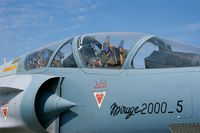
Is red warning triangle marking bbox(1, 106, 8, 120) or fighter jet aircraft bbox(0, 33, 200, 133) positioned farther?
red warning triangle marking bbox(1, 106, 8, 120)

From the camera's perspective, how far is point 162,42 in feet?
22.7

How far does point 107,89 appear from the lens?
6.39 metres

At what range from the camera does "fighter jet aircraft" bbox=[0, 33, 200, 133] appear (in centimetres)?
571

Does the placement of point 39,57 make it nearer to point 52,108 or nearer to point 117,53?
point 52,108

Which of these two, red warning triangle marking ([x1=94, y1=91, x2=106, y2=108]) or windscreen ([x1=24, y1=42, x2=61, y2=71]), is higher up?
windscreen ([x1=24, y1=42, x2=61, y2=71])

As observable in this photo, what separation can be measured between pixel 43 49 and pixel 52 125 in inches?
79.9

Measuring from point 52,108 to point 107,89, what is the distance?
3.59ft

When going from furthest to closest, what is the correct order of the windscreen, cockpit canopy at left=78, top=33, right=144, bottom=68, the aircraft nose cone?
the windscreen < cockpit canopy at left=78, top=33, right=144, bottom=68 < the aircraft nose cone

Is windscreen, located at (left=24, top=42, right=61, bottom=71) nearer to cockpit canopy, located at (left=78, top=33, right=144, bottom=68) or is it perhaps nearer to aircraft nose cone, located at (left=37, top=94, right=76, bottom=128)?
cockpit canopy, located at (left=78, top=33, right=144, bottom=68)

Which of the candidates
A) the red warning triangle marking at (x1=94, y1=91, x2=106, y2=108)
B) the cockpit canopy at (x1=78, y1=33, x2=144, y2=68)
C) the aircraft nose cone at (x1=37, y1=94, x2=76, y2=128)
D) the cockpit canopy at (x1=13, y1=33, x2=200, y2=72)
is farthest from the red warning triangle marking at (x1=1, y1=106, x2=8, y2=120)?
the red warning triangle marking at (x1=94, y1=91, x2=106, y2=108)

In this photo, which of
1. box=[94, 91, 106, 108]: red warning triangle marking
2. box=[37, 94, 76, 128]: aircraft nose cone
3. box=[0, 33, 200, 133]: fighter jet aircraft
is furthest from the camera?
box=[37, 94, 76, 128]: aircraft nose cone

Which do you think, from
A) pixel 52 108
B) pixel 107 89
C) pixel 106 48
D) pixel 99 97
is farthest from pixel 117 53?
pixel 52 108

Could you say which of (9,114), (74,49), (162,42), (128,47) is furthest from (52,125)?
(162,42)

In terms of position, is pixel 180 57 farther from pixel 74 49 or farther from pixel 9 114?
pixel 9 114
